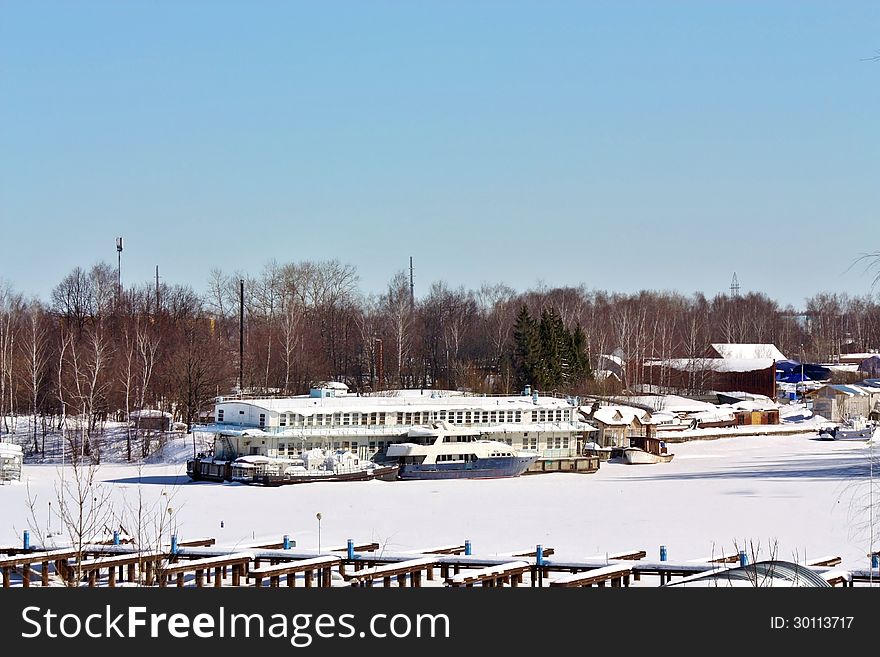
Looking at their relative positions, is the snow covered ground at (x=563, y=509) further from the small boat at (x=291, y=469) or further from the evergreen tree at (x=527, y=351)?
the evergreen tree at (x=527, y=351)

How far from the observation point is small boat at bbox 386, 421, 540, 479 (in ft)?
186

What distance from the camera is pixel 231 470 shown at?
54.1 meters

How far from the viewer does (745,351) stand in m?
123

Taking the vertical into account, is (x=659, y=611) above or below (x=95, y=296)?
below

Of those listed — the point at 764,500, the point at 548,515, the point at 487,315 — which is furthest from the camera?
the point at 487,315

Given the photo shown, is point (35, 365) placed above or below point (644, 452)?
above

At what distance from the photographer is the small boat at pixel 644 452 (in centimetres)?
6434

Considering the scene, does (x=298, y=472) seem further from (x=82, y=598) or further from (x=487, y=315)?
(x=487, y=315)

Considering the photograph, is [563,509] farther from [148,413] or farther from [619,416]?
[148,413]

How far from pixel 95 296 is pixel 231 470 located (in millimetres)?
50271

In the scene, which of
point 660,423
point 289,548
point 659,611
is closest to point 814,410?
point 660,423

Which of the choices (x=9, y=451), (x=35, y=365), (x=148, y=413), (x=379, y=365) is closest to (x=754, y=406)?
(x=379, y=365)

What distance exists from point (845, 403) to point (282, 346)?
4268cm

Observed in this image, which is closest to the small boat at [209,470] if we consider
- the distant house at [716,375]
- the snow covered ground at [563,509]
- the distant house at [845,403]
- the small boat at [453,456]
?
the snow covered ground at [563,509]
